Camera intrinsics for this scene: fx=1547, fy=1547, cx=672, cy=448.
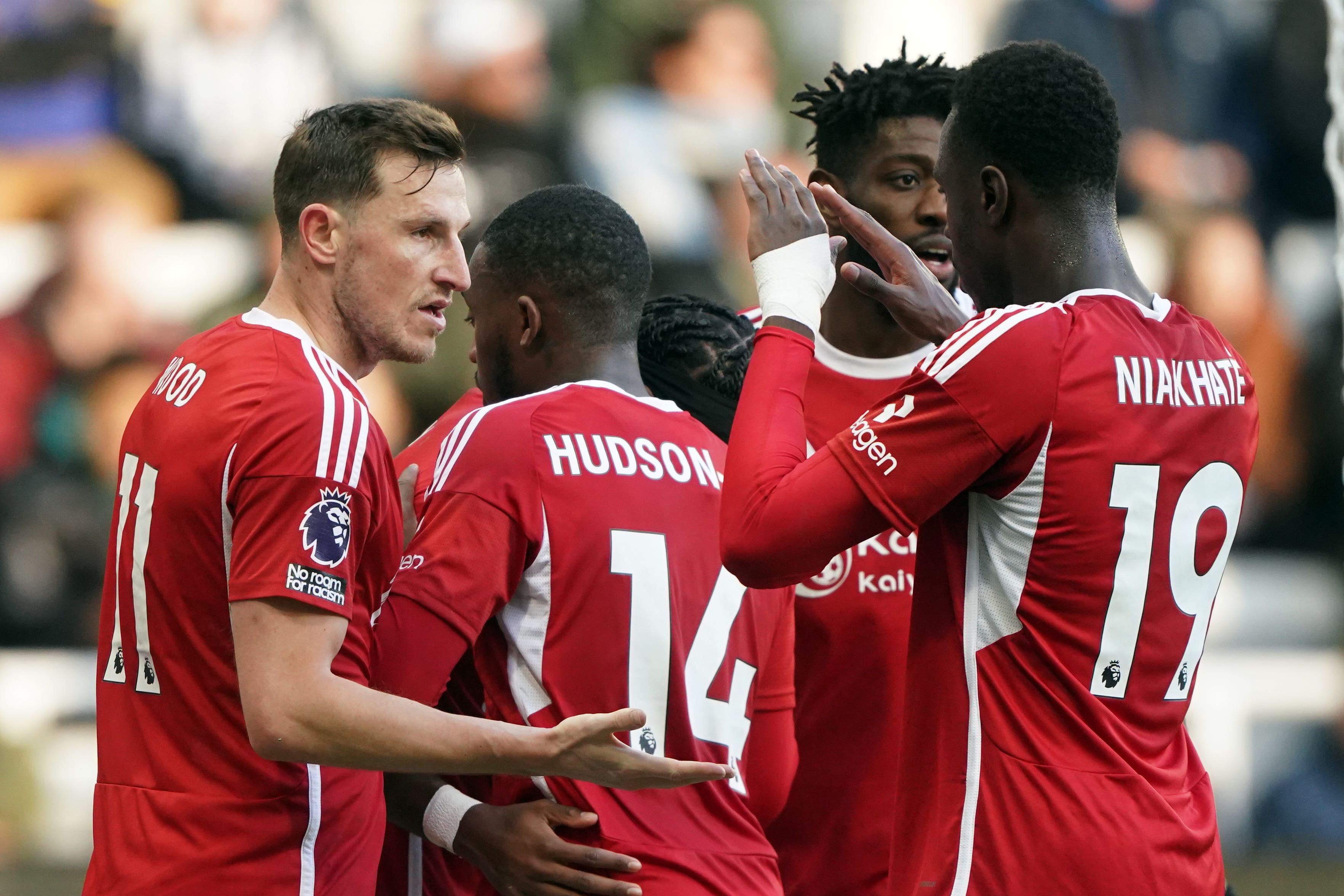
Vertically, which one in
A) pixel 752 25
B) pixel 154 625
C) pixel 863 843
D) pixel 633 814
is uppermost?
pixel 752 25

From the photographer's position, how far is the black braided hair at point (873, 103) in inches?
143

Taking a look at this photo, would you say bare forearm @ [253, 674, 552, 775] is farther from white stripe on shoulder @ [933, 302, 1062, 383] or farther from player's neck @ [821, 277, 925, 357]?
player's neck @ [821, 277, 925, 357]

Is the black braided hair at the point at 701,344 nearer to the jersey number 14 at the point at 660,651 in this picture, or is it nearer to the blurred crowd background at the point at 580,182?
the jersey number 14 at the point at 660,651

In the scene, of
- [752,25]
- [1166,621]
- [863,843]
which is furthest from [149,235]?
[1166,621]

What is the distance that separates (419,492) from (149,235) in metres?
5.42

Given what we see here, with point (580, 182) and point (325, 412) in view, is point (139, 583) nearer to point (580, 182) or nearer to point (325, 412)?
point (325, 412)

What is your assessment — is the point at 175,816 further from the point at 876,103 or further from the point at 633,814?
the point at 876,103

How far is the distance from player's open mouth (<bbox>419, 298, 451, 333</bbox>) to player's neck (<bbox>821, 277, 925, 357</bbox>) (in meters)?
1.17

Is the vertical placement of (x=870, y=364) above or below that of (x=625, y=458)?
above

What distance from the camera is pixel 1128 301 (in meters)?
2.46

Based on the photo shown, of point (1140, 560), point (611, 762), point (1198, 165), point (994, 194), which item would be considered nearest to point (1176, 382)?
point (1140, 560)

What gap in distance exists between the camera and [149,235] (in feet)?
25.6

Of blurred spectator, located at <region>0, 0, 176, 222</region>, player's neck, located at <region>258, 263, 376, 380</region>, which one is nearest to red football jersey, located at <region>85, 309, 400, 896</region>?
player's neck, located at <region>258, 263, 376, 380</region>

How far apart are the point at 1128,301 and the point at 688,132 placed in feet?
19.5
